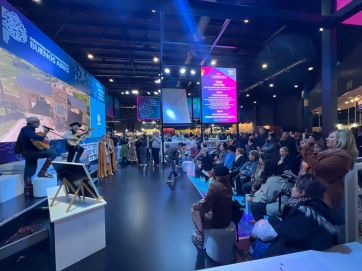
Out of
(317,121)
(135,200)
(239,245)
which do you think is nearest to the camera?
(239,245)

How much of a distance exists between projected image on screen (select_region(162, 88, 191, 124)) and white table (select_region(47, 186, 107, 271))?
16.8ft

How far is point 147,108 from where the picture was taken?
1427cm

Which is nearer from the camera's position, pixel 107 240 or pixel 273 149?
pixel 107 240

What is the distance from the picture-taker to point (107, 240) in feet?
9.45

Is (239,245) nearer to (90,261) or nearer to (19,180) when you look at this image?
(90,261)

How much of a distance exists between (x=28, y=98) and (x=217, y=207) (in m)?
4.34

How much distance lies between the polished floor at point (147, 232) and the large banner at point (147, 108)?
891cm

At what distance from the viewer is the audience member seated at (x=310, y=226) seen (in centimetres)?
141

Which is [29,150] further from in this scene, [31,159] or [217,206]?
[217,206]

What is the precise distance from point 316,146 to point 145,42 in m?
6.43

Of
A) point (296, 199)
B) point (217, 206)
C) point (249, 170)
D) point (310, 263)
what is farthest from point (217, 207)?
point (249, 170)

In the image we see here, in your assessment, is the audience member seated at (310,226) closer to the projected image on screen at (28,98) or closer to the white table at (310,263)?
the white table at (310,263)

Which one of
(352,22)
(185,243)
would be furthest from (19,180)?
(352,22)

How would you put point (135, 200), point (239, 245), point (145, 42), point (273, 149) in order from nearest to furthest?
point (239, 245) → point (135, 200) → point (273, 149) → point (145, 42)
